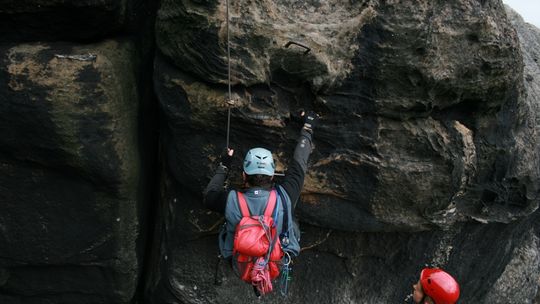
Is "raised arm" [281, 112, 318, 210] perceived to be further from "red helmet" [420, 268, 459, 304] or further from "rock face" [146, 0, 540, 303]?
"red helmet" [420, 268, 459, 304]

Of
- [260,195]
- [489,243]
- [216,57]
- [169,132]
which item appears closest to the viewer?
[260,195]

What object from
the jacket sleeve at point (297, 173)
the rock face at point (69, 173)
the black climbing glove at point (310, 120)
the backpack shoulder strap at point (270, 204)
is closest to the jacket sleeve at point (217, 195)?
the backpack shoulder strap at point (270, 204)

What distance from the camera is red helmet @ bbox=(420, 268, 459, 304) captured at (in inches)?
164

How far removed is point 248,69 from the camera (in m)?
4.98

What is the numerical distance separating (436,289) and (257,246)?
153cm

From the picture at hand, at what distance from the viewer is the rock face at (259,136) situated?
5016 millimetres

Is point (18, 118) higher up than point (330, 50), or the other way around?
point (330, 50)

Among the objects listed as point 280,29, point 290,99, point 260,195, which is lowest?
point 260,195

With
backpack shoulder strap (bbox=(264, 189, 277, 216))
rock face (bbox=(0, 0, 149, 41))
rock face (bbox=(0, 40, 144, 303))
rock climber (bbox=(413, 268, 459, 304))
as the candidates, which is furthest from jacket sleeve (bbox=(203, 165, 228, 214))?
rock face (bbox=(0, 0, 149, 41))

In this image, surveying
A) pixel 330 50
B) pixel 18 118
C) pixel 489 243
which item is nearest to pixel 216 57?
pixel 330 50

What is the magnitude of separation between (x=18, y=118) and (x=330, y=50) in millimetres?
3243

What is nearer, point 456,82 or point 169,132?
point 456,82

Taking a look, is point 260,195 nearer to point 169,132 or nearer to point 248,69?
point 248,69

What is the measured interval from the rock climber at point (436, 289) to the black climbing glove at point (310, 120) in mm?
1739
